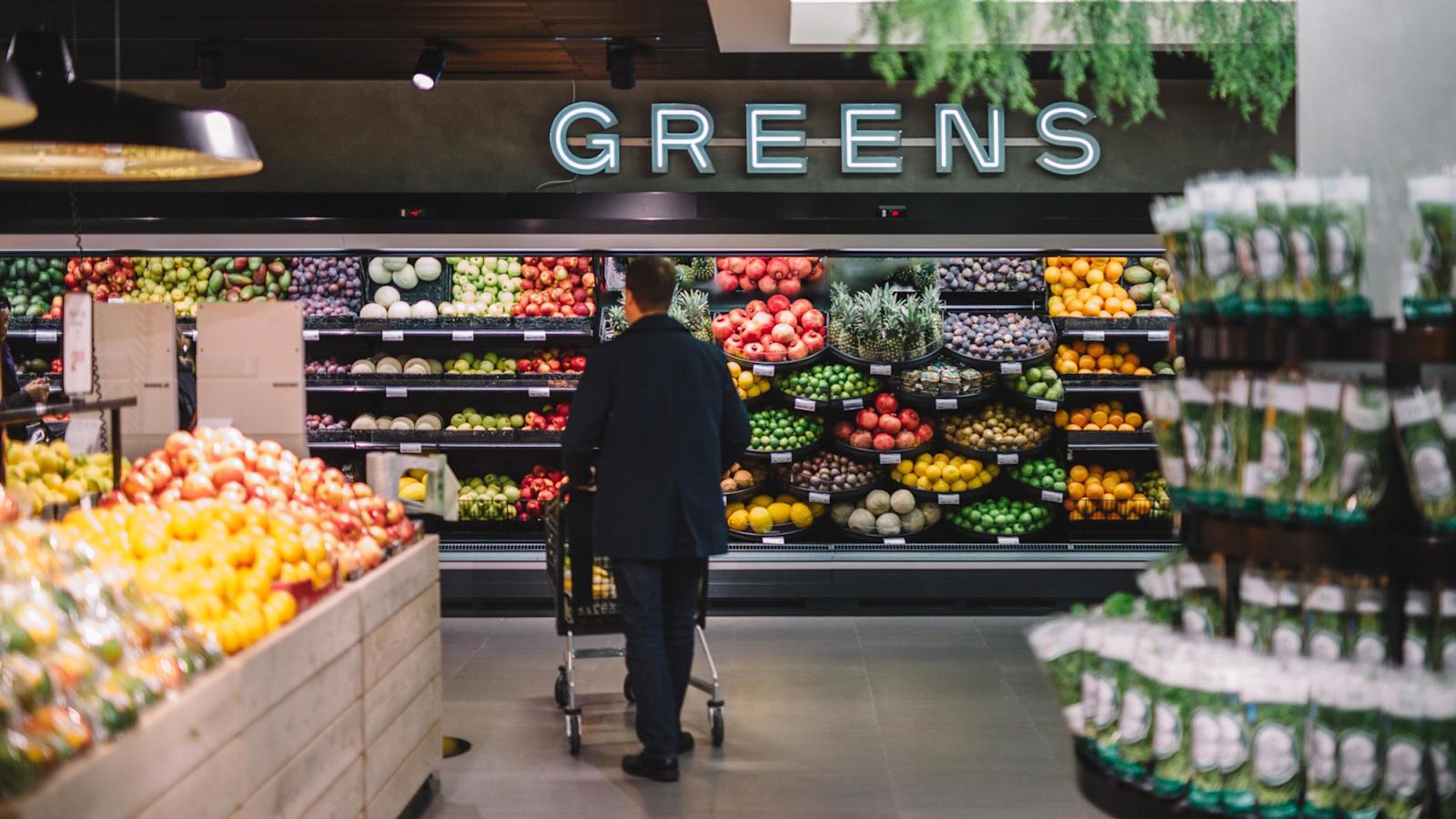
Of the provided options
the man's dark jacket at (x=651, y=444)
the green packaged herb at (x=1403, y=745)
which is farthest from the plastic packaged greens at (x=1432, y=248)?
the man's dark jacket at (x=651, y=444)

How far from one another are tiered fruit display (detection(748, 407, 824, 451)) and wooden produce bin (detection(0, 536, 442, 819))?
352cm

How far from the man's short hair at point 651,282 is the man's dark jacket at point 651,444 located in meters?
0.09

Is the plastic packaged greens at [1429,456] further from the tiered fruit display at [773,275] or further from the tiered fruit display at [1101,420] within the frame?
the tiered fruit display at [773,275]

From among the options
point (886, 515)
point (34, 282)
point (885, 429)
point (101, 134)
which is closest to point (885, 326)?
point (885, 429)

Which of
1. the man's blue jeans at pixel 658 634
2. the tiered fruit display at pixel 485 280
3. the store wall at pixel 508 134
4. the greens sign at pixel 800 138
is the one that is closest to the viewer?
the man's blue jeans at pixel 658 634

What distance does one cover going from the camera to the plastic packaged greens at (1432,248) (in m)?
2.21

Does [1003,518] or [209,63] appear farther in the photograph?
[1003,518]

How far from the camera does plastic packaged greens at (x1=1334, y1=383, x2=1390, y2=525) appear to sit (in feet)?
7.25

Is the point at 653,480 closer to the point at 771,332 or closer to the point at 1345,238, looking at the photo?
the point at 1345,238

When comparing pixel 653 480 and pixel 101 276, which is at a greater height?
pixel 101 276

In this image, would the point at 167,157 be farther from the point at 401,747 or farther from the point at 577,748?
the point at 577,748

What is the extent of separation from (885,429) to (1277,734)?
579cm

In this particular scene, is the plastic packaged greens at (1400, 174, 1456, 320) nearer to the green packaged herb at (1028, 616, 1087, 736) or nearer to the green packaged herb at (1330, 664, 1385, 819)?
the green packaged herb at (1330, 664, 1385, 819)

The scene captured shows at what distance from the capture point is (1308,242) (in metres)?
2.28
